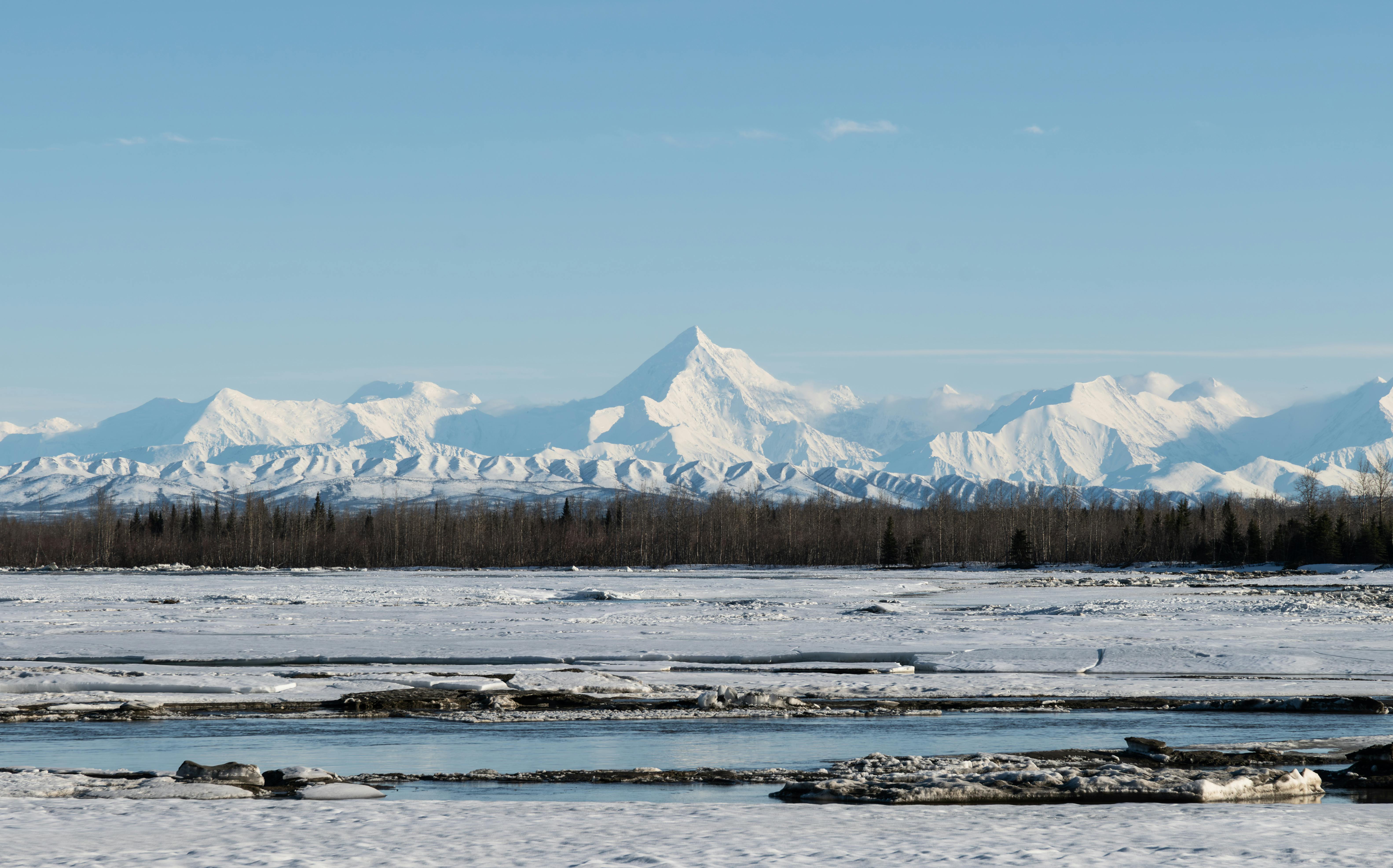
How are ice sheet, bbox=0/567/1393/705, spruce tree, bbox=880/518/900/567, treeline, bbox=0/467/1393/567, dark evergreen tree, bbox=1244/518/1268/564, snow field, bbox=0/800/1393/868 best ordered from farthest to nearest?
treeline, bbox=0/467/1393/567 → spruce tree, bbox=880/518/900/567 → dark evergreen tree, bbox=1244/518/1268/564 → ice sheet, bbox=0/567/1393/705 → snow field, bbox=0/800/1393/868

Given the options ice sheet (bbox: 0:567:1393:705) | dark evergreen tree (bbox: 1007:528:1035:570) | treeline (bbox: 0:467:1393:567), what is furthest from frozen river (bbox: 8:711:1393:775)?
treeline (bbox: 0:467:1393:567)

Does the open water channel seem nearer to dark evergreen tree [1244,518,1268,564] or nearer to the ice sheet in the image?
the ice sheet

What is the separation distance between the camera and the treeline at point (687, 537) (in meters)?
135

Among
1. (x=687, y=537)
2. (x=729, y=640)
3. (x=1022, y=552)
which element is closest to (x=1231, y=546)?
(x=1022, y=552)

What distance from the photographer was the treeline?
135m

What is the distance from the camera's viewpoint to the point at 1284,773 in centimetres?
1504

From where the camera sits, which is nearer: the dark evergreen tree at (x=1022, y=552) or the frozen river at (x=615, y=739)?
the frozen river at (x=615, y=739)

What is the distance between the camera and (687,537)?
6058 inches

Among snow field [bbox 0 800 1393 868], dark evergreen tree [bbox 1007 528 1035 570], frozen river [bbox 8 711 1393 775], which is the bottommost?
frozen river [bbox 8 711 1393 775]

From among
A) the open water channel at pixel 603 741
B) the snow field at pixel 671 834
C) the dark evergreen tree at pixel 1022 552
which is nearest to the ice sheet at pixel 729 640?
the open water channel at pixel 603 741

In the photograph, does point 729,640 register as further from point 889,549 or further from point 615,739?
point 889,549

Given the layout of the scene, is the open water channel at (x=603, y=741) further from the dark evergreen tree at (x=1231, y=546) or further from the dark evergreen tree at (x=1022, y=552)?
the dark evergreen tree at (x=1231, y=546)

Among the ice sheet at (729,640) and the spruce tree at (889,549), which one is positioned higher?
the spruce tree at (889,549)

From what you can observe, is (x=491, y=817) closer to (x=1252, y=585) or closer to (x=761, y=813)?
(x=761, y=813)
